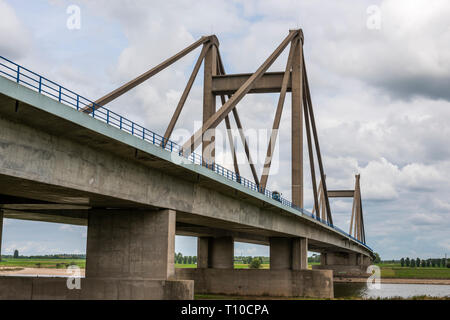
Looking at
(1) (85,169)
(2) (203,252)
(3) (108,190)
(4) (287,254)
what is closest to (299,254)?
(4) (287,254)

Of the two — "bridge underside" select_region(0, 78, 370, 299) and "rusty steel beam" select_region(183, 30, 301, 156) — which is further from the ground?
"rusty steel beam" select_region(183, 30, 301, 156)

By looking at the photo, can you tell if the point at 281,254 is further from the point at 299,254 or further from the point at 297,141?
the point at 297,141

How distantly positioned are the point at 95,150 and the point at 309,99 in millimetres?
43001

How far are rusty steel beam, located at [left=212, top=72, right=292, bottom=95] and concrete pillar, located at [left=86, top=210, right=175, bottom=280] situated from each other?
87.3 feet

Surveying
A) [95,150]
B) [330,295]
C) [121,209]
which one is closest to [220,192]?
[121,209]

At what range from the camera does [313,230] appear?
192 feet

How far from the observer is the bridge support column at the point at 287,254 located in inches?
2045

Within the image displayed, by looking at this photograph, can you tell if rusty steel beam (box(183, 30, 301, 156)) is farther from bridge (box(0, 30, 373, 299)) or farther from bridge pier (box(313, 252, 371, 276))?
bridge pier (box(313, 252, 371, 276))

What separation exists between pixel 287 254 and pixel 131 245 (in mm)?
29118

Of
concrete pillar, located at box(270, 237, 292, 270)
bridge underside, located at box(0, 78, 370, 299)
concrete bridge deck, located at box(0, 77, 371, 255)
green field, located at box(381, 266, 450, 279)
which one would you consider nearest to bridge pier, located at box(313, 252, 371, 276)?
green field, located at box(381, 266, 450, 279)

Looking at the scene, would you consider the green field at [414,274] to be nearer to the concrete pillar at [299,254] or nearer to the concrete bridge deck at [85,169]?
the concrete pillar at [299,254]

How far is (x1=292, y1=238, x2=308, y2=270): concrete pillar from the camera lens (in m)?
51.5

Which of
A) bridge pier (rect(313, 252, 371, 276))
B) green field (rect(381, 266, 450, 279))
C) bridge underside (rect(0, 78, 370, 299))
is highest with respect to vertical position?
bridge underside (rect(0, 78, 370, 299))
